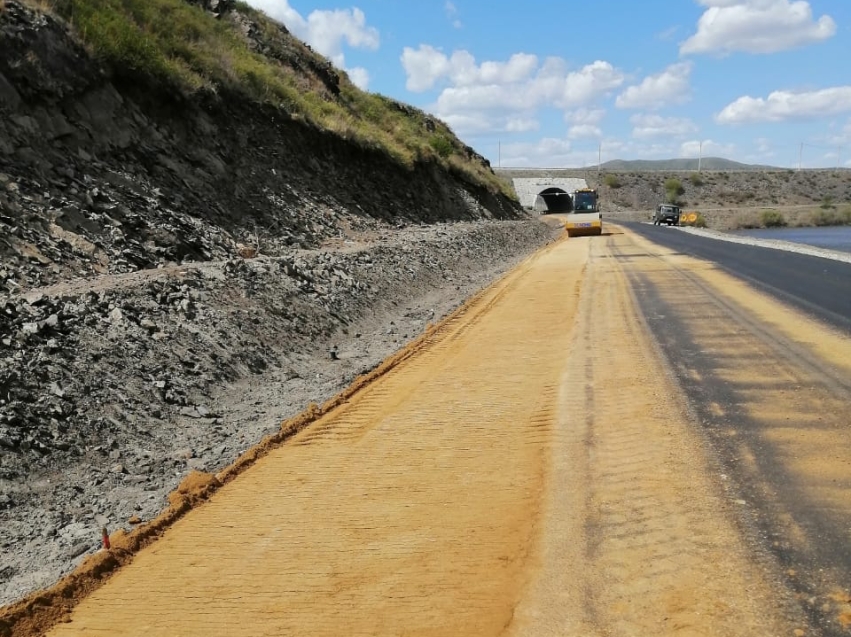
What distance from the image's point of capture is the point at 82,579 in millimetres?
4512

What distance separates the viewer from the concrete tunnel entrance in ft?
325

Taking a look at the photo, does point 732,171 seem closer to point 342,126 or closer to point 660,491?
point 342,126

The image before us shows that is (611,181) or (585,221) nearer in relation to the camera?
(585,221)

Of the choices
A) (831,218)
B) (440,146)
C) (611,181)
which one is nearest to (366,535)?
(440,146)

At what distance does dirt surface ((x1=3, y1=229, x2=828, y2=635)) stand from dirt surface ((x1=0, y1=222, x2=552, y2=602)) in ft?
2.66

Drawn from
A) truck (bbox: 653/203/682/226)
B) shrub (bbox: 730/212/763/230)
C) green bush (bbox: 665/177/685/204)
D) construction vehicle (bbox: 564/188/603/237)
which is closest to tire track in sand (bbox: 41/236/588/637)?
construction vehicle (bbox: 564/188/603/237)

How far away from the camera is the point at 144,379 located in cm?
765

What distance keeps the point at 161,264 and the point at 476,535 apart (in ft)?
28.5

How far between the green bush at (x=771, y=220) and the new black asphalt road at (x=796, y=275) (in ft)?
151

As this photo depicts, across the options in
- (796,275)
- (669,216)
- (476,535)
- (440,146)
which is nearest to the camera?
(476,535)

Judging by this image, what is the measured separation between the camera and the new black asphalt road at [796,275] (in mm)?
13367

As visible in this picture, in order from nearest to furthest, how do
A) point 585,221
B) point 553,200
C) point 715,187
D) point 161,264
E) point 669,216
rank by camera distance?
point 161,264
point 585,221
point 669,216
point 553,200
point 715,187

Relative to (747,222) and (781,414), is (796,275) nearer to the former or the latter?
(781,414)

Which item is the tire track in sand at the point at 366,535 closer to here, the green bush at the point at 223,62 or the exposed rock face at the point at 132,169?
the exposed rock face at the point at 132,169
